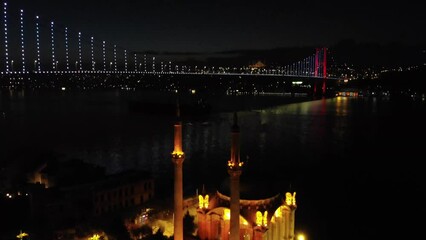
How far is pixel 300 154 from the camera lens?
24797 millimetres

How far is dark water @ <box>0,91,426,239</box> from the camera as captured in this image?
14.2 metres

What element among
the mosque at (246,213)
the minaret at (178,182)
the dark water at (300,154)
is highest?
the minaret at (178,182)

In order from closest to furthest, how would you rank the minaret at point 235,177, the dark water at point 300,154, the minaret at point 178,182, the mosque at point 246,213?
the minaret at point 235,177 < the minaret at point 178,182 < the mosque at point 246,213 < the dark water at point 300,154

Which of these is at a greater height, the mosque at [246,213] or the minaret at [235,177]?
the minaret at [235,177]

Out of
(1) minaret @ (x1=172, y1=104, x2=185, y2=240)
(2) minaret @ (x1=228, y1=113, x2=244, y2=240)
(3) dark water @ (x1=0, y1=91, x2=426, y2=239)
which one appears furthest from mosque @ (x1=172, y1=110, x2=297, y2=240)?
(2) minaret @ (x1=228, y1=113, x2=244, y2=240)

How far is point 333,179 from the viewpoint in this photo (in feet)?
62.6

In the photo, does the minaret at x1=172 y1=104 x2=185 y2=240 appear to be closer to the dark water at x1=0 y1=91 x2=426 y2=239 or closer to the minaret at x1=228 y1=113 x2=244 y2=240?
the minaret at x1=228 y1=113 x2=244 y2=240

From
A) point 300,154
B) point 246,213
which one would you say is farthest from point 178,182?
point 300,154

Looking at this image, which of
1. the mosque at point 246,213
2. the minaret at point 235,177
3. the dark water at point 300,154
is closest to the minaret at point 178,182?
the mosque at point 246,213

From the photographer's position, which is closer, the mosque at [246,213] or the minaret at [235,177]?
the minaret at [235,177]

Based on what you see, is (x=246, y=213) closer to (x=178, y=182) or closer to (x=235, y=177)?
(x=178, y=182)

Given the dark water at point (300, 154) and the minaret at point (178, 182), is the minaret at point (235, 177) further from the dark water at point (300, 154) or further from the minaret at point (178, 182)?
the dark water at point (300, 154)

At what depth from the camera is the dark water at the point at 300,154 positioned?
14.2m

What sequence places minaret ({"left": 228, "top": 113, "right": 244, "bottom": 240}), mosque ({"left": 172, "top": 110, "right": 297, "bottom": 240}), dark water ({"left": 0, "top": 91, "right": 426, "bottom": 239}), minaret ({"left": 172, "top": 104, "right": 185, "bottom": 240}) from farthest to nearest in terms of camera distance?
1. dark water ({"left": 0, "top": 91, "right": 426, "bottom": 239})
2. mosque ({"left": 172, "top": 110, "right": 297, "bottom": 240})
3. minaret ({"left": 172, "top": 104, "right": 185, "bottom": 240})
4. minaret ({"left": 228, "top": 113, "right": 244, "bottom": 240})
